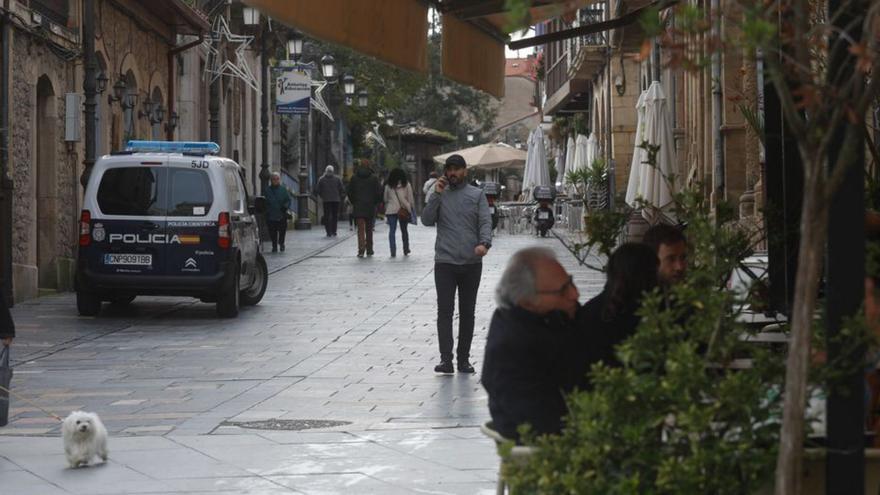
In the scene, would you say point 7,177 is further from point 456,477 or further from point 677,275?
point 677,275

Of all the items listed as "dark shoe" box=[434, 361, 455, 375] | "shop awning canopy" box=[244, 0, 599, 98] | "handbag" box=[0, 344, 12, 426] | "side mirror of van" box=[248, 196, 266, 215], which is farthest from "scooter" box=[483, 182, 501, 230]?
"shop awning canopy" box=[244, 0, 599, 98]

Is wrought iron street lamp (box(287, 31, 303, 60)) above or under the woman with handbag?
above

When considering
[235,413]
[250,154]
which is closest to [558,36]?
[235,413]

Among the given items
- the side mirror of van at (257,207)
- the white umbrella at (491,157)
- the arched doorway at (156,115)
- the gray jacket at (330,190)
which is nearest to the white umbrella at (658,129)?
the side mirror of van at (257,207)

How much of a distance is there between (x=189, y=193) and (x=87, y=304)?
177 centimetres

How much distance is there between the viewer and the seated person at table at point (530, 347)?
18.7 ft

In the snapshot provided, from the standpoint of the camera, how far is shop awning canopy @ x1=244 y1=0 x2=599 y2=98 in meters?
6.07

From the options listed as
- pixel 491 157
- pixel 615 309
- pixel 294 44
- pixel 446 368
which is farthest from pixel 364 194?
pixel 615 309

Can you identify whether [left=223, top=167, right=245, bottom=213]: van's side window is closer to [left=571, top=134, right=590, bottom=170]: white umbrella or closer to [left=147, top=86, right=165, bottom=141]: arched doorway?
[left=147, top=86, right=165, bottom=141]: arched doorway

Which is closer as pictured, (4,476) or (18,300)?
(4,476)

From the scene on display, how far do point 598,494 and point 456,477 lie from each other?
411 cm

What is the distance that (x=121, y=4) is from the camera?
29219 mm

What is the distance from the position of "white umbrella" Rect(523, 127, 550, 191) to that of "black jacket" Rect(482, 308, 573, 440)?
3961 cm

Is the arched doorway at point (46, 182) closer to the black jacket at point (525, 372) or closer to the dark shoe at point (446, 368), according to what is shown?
the dark shoe at point (446, 368)
